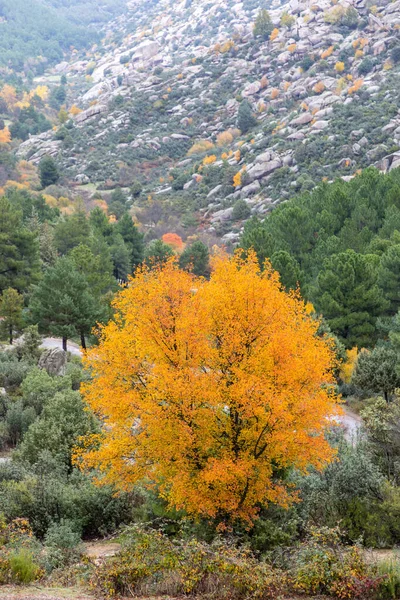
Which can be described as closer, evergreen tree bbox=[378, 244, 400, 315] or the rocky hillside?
evergreen tree bbox=[378, 244, 400, 315]

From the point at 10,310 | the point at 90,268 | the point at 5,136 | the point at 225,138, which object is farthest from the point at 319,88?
the point at 10,310

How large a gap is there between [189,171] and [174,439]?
8258 cm

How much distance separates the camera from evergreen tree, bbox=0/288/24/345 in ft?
116

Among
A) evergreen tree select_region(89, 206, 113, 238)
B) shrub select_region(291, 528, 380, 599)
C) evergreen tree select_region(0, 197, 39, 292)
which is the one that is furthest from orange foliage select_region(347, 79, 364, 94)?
shrub select_region(291, 528, 380, 599)

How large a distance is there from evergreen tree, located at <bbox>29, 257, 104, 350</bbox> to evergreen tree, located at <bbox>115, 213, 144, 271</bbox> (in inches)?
897

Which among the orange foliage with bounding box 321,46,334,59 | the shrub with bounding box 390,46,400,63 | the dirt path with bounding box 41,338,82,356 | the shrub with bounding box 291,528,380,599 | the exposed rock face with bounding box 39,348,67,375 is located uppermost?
the shrub with bounding box 291,528,380,599

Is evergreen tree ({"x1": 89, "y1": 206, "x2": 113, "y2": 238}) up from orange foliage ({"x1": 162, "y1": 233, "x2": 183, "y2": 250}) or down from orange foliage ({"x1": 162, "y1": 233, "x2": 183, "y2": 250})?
up

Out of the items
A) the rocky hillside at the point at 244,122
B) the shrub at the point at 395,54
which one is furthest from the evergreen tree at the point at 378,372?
the shrub at the point at 395,54

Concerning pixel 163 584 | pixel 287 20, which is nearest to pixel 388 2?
pixel 287 20

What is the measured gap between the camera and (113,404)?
576 inches

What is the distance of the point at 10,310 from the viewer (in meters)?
35.6

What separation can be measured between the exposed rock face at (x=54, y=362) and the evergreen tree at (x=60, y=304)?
4.59 m

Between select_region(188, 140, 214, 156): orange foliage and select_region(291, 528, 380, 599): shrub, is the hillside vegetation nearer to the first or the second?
select_region(291, 528, 380, 599): shrub

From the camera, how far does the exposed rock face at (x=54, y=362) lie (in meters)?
29.7
